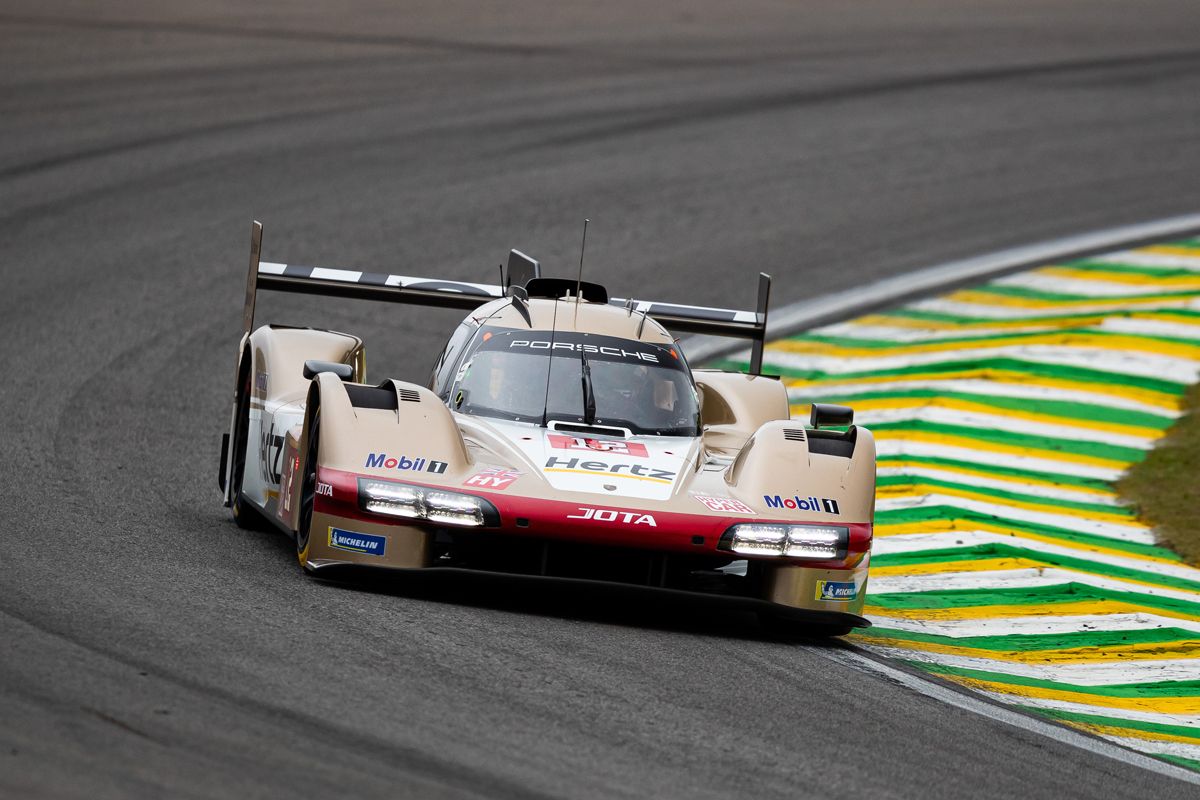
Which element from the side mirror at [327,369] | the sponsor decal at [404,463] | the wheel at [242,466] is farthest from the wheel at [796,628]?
the wheel at [242,466]

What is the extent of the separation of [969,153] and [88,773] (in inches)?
730

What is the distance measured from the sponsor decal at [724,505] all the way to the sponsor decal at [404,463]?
1.14 metres

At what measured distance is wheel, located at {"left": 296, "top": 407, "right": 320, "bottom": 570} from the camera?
822 centimetres

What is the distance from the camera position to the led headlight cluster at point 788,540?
7.93 metres

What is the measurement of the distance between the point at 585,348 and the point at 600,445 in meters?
1.02

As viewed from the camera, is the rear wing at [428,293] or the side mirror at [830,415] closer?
the side mirror at [830,415]

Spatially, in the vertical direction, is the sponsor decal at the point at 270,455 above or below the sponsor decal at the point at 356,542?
above

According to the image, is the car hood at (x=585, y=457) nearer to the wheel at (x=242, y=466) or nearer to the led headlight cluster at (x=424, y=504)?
the led headlight cluster at (x=424, y=504)

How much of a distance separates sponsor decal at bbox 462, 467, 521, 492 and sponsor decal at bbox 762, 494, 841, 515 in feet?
3.73

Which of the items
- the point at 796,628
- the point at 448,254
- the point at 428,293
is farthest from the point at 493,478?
the point at 448,254

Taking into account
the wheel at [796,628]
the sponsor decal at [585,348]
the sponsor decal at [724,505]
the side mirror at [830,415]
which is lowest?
the wheel at [796,628]

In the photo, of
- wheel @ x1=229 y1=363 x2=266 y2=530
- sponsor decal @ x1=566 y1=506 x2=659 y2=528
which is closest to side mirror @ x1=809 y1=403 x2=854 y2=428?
sponsor decal @ x1=566 y1=506 x2=659 y2=528

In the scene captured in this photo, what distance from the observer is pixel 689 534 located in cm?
782

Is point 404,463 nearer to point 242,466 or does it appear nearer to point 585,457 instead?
point 585,457
